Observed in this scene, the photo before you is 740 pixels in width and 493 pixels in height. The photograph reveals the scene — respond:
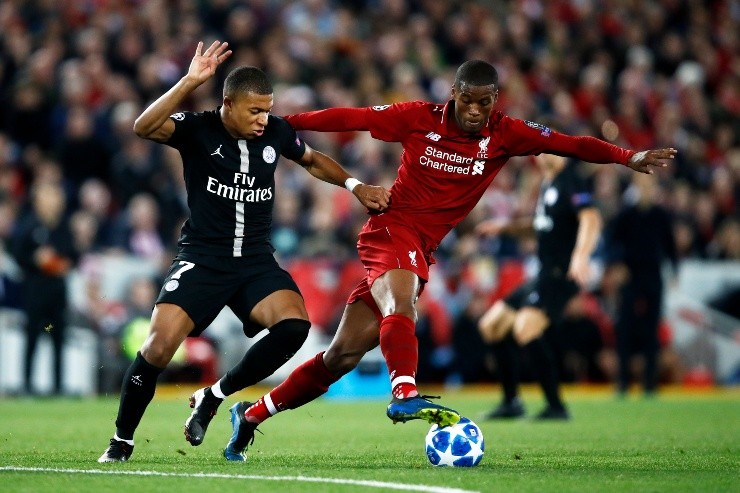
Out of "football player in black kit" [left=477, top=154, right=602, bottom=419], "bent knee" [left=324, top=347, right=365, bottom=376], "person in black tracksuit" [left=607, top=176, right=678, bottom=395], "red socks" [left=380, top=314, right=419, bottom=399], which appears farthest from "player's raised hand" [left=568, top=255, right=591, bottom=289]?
"person in black tracksuit" [left=607, top=176, right=678, bottom=395]

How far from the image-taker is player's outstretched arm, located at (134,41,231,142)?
6.61 meters

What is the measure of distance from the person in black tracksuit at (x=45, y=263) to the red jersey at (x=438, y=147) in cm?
723

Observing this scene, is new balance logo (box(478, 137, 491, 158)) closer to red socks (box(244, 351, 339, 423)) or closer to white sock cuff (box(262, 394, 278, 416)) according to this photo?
red socks (box(244, 351, 339, 423))

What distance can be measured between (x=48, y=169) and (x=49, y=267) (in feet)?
4.39

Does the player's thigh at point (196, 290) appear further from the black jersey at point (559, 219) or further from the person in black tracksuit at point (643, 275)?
the person in black tracksuit at point (643, 275)

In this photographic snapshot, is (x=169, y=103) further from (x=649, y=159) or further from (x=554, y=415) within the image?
(x=554, y=415)

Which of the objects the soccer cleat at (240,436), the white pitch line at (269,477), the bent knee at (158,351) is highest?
the bent knee at (158,351)

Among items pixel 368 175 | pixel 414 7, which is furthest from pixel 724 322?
pixel 414 7

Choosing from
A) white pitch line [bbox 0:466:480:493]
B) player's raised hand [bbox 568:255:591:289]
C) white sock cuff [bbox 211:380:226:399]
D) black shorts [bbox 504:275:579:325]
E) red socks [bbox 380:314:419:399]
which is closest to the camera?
white pitch line [bbox 0:466:480:493]

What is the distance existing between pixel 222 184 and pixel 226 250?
365mm

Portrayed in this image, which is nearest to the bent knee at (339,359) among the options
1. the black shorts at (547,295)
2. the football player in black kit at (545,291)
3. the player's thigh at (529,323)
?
the football player in black kit at (545,291)

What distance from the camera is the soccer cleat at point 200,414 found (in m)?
7.03

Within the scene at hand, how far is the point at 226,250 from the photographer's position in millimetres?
7086

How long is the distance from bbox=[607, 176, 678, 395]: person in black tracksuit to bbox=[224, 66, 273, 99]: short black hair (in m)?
8.79
